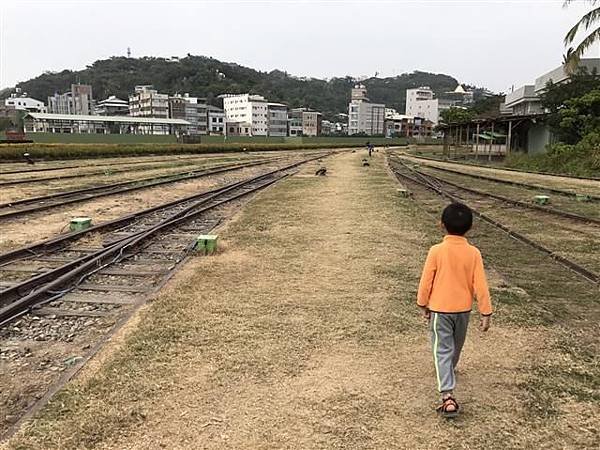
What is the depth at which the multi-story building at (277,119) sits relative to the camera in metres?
112

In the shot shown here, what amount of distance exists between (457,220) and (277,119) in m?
112

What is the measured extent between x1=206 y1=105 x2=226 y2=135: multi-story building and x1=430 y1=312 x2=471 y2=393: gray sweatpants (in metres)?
109

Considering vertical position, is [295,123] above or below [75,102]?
below

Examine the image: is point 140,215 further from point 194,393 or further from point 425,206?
point 194,393

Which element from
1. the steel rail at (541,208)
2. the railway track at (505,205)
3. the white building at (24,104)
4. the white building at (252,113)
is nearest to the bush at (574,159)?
the railway track at (505,205)

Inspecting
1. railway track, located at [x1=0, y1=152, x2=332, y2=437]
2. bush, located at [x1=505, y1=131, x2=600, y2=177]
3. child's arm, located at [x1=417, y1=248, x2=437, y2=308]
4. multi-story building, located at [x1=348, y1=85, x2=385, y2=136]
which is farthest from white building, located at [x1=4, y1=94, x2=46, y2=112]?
child's arm, located at [x1=417, y1=248, x2=437, y2=308]

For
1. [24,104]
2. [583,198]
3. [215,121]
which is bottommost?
[583,198]

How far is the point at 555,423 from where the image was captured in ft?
10.9

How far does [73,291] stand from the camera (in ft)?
19.7

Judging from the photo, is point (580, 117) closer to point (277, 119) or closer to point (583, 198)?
point (583, 198)

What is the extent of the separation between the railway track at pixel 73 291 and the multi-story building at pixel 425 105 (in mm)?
143289

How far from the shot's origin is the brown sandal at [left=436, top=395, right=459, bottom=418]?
338cm

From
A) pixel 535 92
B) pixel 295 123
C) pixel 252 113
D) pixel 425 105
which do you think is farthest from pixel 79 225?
pixel 425 105

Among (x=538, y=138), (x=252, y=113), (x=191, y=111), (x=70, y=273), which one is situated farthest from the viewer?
(x=252, y=113)
